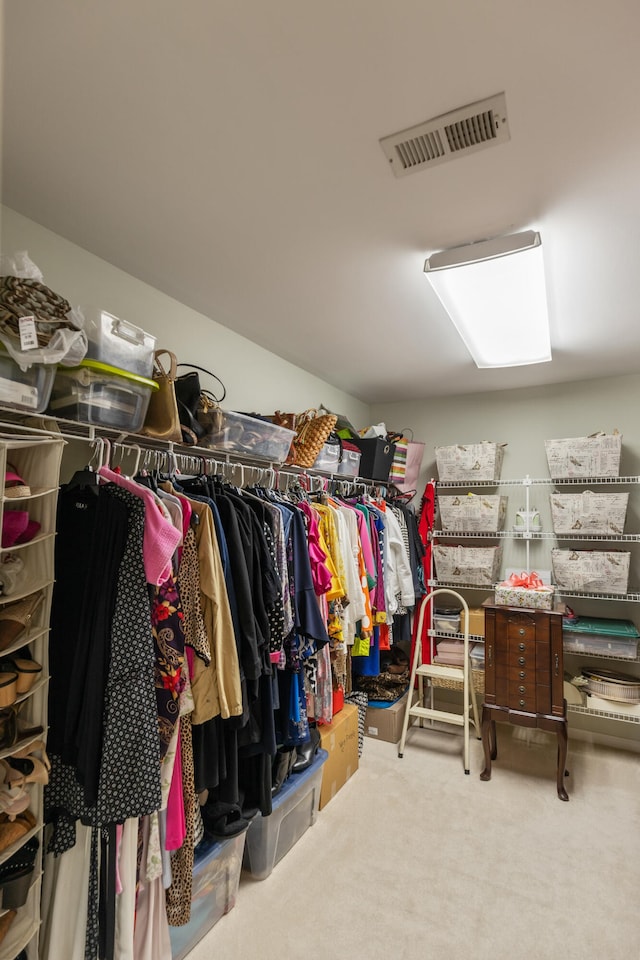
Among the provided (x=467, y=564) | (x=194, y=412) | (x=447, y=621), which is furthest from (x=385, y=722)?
(x=194, y=412)

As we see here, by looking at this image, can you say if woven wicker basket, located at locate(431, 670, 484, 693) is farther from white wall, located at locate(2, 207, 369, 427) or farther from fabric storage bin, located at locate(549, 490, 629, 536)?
white wall, located at locate(2, 207, 369, 427)

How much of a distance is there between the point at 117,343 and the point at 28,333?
1.16ft

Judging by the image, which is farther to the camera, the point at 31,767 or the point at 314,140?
the point at 314,140

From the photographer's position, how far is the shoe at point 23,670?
3.90 ft

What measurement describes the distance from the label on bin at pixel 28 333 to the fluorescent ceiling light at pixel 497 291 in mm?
1348

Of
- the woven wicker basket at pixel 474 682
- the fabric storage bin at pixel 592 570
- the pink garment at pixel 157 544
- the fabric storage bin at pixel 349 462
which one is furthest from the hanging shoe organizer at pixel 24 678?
the fabric storage bin at pixel 592 570

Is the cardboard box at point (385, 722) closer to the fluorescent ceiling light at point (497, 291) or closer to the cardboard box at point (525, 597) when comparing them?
the cardboard box at point (525, 597)

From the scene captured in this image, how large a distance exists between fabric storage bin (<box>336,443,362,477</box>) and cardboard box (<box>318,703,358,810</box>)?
1409 mm

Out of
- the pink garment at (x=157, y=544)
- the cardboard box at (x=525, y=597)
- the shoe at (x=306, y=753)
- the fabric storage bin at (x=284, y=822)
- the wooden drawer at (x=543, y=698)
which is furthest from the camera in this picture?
the cardboard box at (x=525, y=597)

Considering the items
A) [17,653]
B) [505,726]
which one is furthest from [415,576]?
[17,653]

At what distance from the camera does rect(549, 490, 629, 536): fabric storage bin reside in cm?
314

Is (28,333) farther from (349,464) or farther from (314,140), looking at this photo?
(349,464)

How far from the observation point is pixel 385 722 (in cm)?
330

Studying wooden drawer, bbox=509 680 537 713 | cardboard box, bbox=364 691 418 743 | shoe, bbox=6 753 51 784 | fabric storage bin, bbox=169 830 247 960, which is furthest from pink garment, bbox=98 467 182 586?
cardboard box, bbox=364 691 418 743
